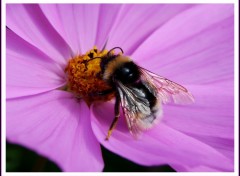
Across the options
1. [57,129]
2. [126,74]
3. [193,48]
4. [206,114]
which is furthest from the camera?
[193,48]

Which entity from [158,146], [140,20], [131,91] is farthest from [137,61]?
[158,146]

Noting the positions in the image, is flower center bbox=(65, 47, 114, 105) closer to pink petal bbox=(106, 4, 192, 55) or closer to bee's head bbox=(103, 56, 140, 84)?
bee's head bbox=(103, 56, 140, 84)

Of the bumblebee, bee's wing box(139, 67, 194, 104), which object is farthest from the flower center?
bee's wing box(139, 67, 194, 104)

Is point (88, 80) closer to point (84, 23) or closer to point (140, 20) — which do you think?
point (84, 23)

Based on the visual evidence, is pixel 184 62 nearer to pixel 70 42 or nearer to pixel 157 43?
pixel 157 43

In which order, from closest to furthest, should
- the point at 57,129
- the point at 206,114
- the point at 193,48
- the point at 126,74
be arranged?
the point at 57,129 < the point at 126,74 < the point at 206,114 < the point at 193,48
